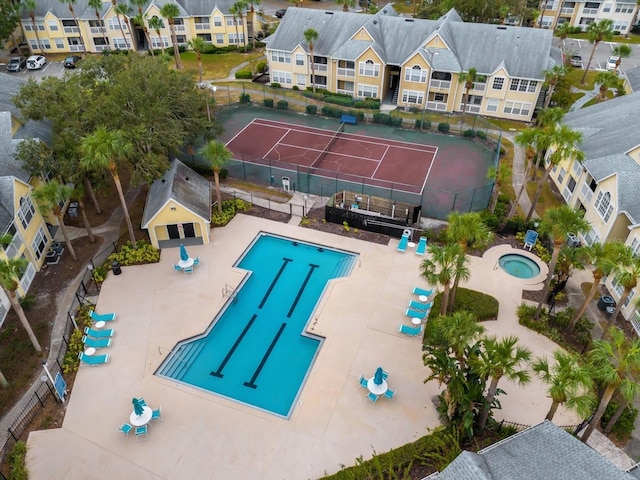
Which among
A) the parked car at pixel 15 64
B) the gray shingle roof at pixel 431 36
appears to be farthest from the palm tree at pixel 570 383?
the parked car at pixel 15 64

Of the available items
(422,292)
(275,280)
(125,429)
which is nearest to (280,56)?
(275,280)

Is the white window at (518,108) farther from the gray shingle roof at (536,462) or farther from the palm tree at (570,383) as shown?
the gray shingle roof at (536,462)

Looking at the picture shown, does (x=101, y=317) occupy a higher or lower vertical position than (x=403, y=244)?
lower

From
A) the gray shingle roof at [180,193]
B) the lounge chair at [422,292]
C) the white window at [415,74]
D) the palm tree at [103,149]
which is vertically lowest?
the lounge chair at [422,292]

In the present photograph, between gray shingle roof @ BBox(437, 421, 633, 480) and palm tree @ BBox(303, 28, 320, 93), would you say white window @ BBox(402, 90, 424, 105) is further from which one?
gray shingle roof @ BBox(437, 421, 633, 480)

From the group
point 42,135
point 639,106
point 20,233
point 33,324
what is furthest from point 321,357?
point 639,106

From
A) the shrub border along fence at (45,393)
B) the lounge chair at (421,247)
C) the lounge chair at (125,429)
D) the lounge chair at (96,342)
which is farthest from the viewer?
the lounge chair at (421,247)

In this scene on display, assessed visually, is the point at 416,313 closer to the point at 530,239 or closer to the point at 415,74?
the point at 530,239
